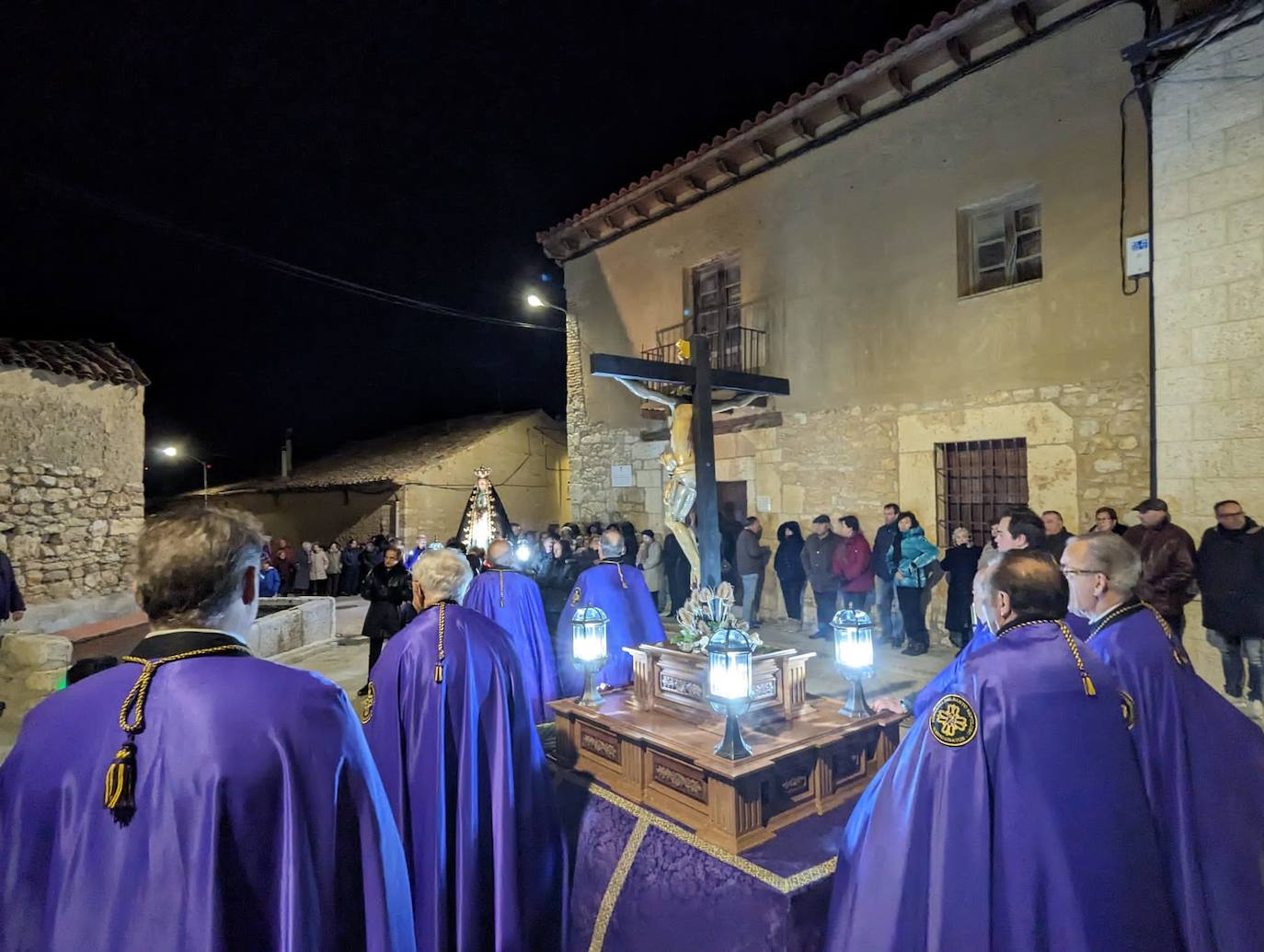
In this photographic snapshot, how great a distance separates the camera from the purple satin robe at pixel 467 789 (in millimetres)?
3311

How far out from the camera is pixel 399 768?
345 cm

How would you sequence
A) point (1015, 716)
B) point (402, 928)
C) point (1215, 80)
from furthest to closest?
point (1215, 80), point (1015, 716), point (402, 928)

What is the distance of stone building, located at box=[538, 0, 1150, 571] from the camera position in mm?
8219

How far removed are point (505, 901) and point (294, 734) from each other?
215 cm

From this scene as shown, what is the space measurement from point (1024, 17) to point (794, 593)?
7.73m

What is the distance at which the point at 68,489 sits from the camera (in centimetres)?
1180

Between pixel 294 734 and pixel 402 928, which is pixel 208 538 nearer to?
pixel 294 734

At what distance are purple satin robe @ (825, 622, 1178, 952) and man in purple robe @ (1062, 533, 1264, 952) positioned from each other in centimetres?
61

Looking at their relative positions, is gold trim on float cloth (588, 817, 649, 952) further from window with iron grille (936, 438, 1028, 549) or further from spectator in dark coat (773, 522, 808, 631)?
spectator in dark coat (773, 522, 808, 631)

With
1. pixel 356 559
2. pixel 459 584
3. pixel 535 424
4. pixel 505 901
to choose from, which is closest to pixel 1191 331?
pixel 459 584

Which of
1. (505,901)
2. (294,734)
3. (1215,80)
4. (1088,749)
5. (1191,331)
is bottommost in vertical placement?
(505,901)

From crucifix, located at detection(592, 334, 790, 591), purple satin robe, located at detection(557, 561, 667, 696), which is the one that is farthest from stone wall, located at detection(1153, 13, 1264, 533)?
purple satin robe, located at detection(557, 561, 667, 696)

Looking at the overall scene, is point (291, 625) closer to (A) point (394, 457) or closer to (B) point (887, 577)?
(B) point (887, 577)

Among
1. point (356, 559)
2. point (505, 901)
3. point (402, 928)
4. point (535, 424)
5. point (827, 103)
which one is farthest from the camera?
point (535, 424)
